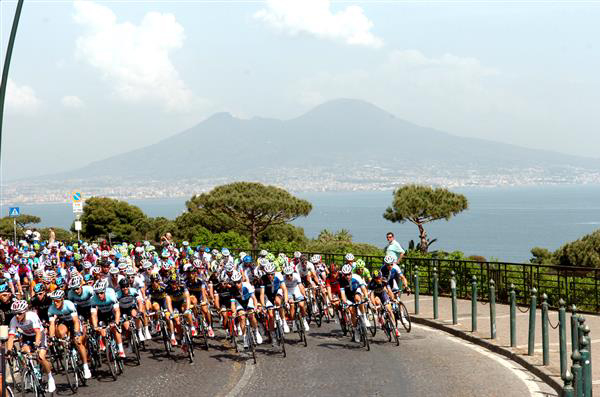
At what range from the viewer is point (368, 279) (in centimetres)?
1752

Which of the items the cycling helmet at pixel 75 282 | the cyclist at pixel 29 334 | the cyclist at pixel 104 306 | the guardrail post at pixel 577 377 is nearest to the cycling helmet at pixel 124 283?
the cyclist at pixel 104 306

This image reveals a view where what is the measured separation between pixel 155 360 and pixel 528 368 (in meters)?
6.86

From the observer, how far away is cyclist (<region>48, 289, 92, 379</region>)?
12938 mm

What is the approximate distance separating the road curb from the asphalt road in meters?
0.16

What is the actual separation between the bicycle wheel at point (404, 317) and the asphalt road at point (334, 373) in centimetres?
74

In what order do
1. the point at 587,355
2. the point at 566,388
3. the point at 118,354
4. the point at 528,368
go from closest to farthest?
the point at 566,388
the point at 587,355
the point at 528,368
the point at 118,354

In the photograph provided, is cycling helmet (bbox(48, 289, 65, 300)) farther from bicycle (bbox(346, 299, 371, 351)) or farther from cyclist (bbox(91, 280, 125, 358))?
bicycle (bbox(346, 299, 371, 351))

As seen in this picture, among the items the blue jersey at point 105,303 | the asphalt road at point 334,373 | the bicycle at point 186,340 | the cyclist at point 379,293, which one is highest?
the blue jersey at point 105,303

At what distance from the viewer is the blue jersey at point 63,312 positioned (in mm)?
13016

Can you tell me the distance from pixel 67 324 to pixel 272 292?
4.54m

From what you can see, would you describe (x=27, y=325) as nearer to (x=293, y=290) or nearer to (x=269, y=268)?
(x=269, y=268)

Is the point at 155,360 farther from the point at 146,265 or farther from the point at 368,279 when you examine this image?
the point at 368,279

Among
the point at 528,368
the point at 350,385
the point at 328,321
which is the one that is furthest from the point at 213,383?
the point at 328,321

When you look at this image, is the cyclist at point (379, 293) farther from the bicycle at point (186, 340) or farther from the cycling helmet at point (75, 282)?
the cycling helmet at point (75, 282)
